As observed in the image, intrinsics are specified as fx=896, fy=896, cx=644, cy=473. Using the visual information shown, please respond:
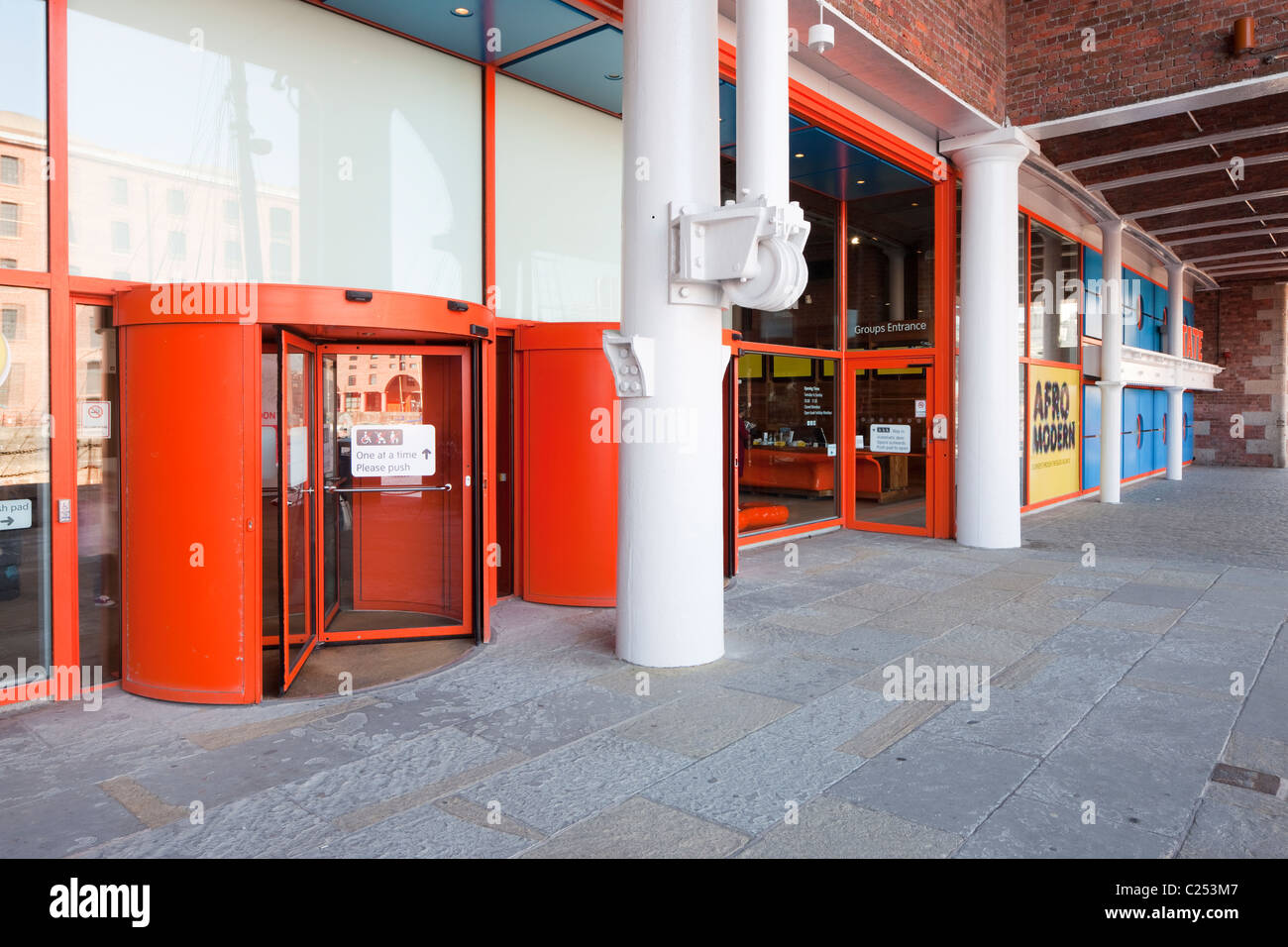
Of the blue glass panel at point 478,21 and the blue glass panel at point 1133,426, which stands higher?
the blue glass panel at point 478,21

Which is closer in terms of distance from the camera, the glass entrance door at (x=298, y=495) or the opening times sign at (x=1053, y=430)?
the glass entrance door at (x=298, y=495)

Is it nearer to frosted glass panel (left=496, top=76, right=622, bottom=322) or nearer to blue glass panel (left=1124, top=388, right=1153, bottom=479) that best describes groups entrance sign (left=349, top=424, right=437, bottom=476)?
frosted glass panel (left=496, top=76, right=622, bottom=322)

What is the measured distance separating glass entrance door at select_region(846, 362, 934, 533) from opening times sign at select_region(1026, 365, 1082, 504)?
10.00 ft

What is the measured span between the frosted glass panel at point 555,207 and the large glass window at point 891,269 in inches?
192

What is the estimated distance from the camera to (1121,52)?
10141mm

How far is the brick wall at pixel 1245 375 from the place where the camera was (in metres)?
26.2

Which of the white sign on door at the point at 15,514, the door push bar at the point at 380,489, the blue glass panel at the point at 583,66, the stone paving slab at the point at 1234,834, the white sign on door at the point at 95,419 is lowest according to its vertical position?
the stone paving slab at the point at 1234,834

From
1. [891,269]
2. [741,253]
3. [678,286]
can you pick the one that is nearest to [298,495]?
[678,286]

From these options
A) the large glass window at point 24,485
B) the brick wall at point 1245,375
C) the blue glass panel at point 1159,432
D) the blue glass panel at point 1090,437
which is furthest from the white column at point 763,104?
the brick wall at point 1245,375

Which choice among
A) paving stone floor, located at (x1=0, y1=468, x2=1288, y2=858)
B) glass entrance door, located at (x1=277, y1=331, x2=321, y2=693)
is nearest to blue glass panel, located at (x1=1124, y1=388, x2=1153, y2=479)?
paving stone floor, located at (x1=0, y1=468, x2=1288, y2=858)

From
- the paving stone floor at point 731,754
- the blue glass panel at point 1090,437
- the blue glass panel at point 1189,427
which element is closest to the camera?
the paving stone floor at point 731,754

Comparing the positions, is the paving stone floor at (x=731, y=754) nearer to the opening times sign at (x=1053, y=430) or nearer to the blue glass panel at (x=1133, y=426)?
the opening times sign at (x=1053, y=430)

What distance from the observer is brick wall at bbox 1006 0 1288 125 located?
9.36 metres
